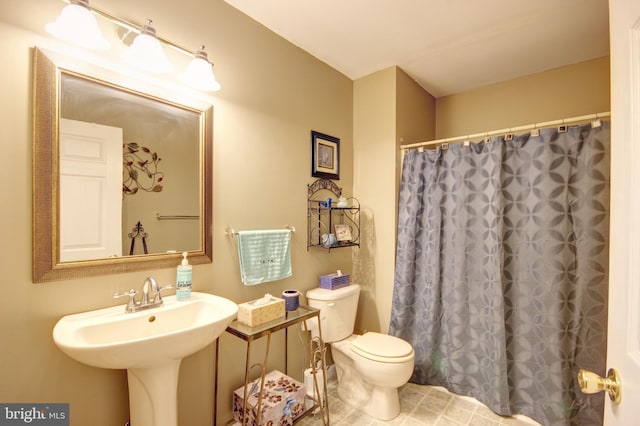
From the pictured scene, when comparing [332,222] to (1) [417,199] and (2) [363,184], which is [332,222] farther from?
(1) [417,199]

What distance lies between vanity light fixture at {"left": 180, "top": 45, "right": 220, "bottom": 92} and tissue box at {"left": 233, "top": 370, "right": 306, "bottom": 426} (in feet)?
5.44

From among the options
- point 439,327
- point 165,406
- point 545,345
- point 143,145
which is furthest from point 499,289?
point 143,145

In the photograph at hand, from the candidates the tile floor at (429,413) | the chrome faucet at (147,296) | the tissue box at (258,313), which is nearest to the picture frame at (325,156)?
the tissue box at (258,313)

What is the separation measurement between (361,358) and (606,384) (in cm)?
130

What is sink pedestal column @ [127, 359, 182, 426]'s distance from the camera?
113 centimetres

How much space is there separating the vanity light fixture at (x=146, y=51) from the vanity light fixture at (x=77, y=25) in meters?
0.13

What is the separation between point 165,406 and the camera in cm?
117

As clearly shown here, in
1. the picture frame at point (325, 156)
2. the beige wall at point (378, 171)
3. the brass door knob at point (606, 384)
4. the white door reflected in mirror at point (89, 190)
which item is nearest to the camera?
the brass door knob at point (606, 384)

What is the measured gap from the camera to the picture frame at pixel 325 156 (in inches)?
83.4

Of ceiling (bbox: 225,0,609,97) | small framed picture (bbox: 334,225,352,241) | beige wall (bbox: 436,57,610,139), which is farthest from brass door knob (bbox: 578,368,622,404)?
beige wall (bbox: 436,57,610,139)

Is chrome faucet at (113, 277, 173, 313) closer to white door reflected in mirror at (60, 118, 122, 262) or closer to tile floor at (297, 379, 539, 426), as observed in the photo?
white door reflected in mirror at (60, 118, 122, 262)

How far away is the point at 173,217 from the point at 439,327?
1.94 metres

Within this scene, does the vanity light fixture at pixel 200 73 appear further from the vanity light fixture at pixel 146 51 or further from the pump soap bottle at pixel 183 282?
the pump soap bottle at pixel 183 282

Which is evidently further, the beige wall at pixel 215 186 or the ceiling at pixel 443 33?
the ceiling at pixel 443 33
